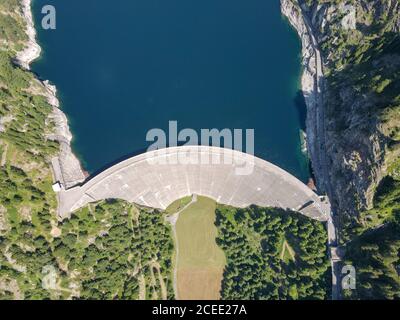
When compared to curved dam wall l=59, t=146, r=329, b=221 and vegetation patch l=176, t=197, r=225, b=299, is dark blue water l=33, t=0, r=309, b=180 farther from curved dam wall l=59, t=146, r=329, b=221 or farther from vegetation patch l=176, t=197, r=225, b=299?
vegetation patch l=176, t=197, r=225, b=299

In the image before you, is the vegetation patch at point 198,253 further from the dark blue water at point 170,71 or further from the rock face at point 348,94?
the rock face at point 348,94

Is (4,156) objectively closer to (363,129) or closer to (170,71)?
(170,71)

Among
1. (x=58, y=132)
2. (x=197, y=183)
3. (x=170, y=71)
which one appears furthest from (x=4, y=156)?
(x=197, y=183)

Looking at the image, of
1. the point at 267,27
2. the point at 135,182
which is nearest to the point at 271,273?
the point at 135,182

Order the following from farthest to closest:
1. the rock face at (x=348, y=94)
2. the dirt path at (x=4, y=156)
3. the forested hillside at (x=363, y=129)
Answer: the dirt path at (x=4, y=156)
the rock face at (x=348, y=94)
the forested hillside at (x=363, y=129)

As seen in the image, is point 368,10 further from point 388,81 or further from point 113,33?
point 113,33

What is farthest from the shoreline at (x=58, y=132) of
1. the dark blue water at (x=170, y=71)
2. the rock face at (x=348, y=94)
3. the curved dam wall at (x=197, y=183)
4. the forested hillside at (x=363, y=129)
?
the forested hillside at (x=363, y=129)

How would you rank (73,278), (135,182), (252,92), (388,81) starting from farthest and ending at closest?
1. (252,92)
2. (135,182)
3. (73,278)
4. (388,81)
